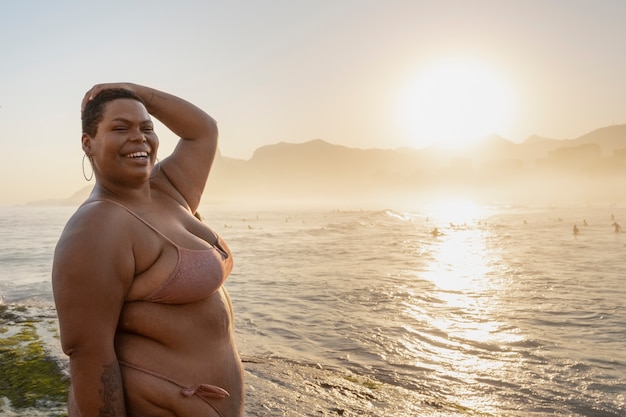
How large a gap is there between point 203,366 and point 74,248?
0.86m

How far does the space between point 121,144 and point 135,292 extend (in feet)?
2.24

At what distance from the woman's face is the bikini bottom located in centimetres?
88

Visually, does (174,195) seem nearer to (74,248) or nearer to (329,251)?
(74,248)

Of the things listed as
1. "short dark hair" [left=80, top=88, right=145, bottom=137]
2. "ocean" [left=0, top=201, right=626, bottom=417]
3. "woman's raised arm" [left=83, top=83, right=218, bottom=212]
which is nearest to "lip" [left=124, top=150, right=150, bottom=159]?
"short dark hair" [left=80, top=88, right=145, bottom=137]

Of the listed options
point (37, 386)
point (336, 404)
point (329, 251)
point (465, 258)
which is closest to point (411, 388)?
point (336, 404)

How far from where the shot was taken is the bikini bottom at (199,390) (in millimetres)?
2336

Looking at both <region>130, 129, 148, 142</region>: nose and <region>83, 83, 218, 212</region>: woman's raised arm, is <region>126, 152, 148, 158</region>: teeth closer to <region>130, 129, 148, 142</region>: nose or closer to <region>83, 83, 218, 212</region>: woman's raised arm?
<region>130, 129, 148, 142</region>: nose

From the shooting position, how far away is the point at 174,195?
9.48 feet

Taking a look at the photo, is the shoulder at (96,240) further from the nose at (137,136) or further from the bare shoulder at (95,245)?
the nose at (137,136)

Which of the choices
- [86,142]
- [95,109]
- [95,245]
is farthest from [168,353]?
[95,109]

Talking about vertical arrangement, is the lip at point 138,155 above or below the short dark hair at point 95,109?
below

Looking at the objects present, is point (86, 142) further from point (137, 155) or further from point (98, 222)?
point (98, 222)

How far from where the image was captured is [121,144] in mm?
2361

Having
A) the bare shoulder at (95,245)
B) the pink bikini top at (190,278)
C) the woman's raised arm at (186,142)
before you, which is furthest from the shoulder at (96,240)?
the woman's raised arm at (186,142)
